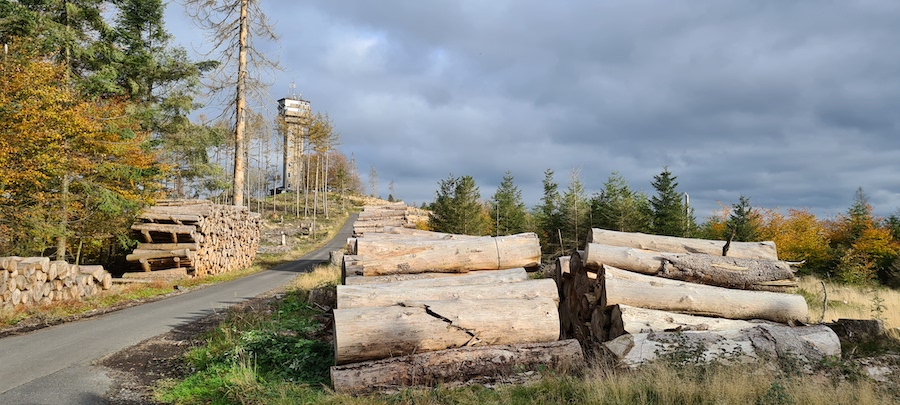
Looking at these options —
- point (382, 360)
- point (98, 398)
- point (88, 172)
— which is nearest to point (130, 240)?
point (88, 172)

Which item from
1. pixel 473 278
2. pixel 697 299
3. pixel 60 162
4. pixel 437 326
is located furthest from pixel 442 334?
pixel 60 162

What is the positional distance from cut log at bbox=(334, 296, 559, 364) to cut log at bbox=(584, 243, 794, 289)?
2.13m

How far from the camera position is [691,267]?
8.62 meters

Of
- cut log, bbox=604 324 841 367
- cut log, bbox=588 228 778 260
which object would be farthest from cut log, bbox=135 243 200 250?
cut log, bbox=604 324 841 367

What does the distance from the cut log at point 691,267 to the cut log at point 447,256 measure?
4.32 feet

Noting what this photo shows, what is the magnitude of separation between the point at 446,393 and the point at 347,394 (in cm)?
107

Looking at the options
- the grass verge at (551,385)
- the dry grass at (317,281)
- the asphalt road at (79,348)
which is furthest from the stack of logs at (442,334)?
the dry grass at (317,281)

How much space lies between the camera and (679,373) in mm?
5410

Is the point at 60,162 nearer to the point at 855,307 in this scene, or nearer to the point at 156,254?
the point at 156,254

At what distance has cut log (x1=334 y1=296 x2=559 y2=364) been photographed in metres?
5.87

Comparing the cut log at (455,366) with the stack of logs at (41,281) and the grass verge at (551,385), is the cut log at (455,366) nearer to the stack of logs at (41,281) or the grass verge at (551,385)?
the grass verge at (551,385)

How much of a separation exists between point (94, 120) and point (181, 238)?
5039 mm

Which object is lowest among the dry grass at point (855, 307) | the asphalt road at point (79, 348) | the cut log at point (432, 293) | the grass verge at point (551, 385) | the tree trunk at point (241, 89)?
the asphalt road at point (79, 348)

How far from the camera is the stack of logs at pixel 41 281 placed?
11.7 meters
